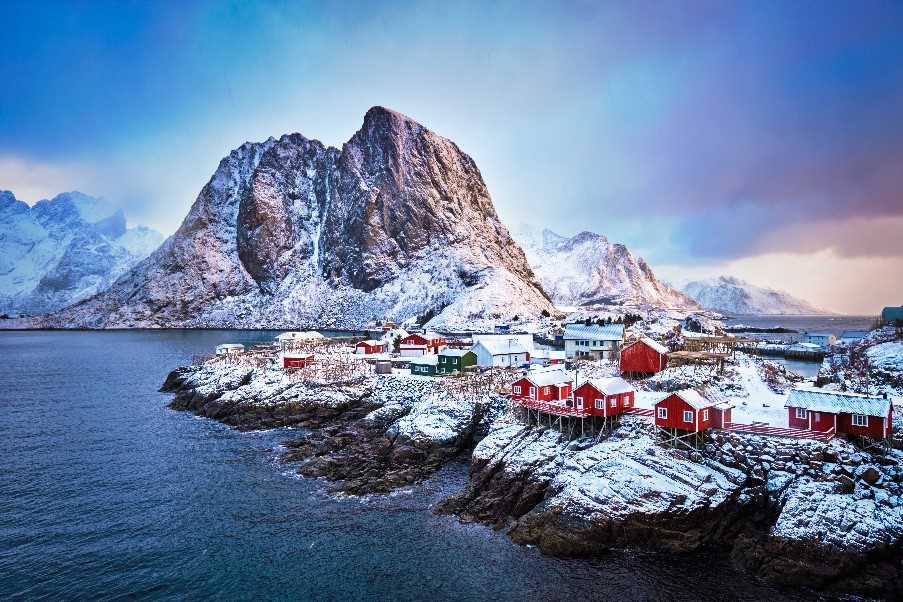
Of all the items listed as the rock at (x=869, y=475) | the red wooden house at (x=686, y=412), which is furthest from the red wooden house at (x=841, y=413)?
the red wooden house at (x=686, y=412)

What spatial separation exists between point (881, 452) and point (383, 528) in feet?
95.5

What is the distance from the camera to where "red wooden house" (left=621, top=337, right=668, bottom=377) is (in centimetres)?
5741

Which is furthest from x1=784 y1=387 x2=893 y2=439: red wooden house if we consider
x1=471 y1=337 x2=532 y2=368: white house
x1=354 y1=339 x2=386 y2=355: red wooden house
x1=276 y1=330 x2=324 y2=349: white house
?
x1=276 y1=330 x2=324 y2=349: white house

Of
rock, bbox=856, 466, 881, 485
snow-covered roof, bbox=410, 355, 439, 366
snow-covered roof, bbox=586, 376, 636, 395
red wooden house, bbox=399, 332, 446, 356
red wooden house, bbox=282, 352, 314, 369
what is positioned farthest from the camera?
red wooden house, bbox=399, 332, 446, 356

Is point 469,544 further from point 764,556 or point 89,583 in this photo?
point 89,583

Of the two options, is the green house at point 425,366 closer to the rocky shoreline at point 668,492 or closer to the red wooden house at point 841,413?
the rocky shoreline at point 668,492

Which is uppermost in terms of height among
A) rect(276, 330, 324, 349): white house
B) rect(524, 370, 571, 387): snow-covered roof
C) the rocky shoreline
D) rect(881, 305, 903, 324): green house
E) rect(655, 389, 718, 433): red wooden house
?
rect(881, 305, 903, 324): green house

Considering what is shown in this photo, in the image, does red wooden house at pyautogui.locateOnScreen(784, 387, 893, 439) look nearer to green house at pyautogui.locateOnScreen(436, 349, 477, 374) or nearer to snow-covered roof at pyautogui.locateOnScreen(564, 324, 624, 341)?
green house at pyautogui.locateOnScreen(436, 349, 477, 374)

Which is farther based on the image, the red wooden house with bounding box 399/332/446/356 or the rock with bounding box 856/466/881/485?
the red wooden house with bounding box 399/332/446/356

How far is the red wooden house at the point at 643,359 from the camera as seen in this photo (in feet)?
188

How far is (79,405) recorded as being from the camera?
6662 cm

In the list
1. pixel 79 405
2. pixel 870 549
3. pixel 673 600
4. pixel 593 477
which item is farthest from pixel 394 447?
pixel 79 405

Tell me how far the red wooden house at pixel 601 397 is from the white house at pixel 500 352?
1148 inches

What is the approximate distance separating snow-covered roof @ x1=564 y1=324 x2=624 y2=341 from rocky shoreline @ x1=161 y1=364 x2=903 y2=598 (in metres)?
37.9
